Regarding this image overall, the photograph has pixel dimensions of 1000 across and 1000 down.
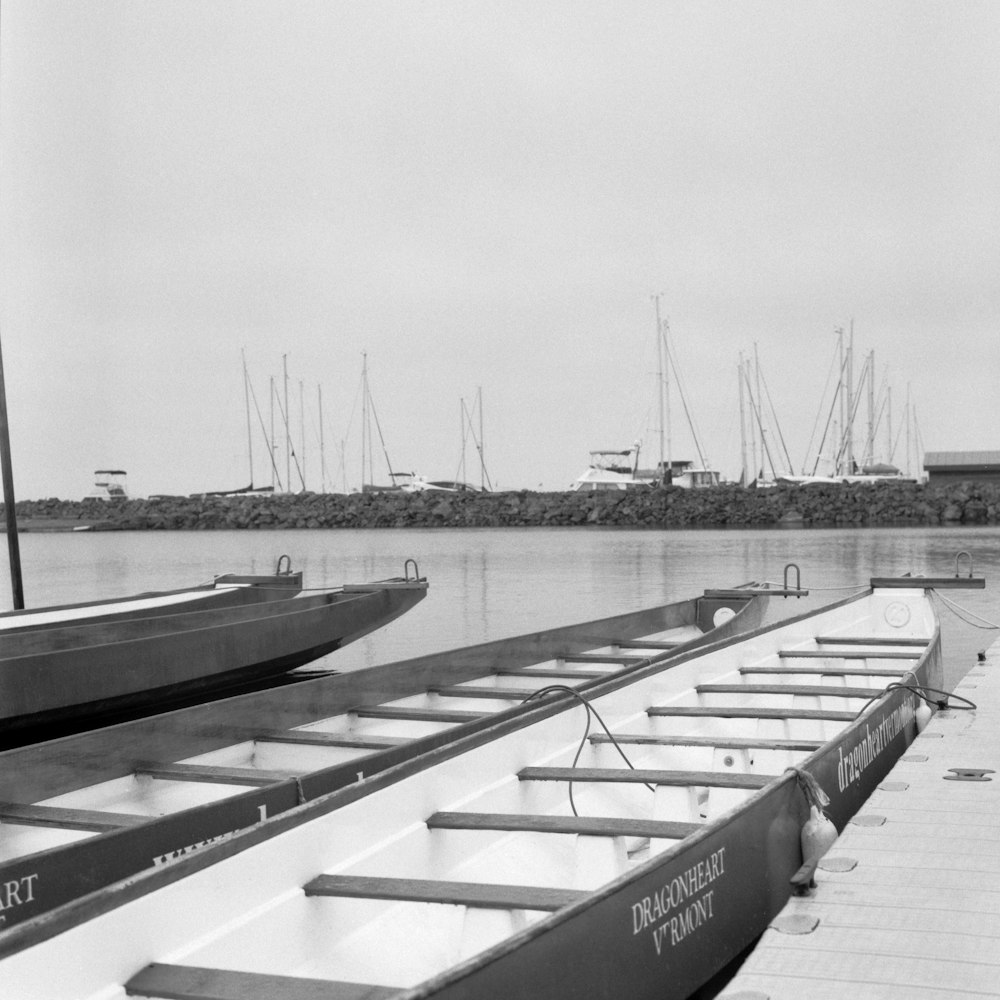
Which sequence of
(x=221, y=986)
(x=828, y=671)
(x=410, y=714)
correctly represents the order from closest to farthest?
(x=221, y=986), (x=410, y=714), (x=828, y=671)

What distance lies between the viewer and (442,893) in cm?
373

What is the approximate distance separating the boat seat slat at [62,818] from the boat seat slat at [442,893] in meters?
1.34

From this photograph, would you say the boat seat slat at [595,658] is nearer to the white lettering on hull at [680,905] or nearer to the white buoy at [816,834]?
the white buoy at [816,834]

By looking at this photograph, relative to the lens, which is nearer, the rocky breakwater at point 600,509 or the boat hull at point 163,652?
the boat hull at point 163,652

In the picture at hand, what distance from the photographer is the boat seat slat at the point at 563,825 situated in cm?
437

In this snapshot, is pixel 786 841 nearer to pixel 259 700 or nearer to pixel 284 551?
pixel 259 700

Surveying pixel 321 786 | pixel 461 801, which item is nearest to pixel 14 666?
pixel 321 786

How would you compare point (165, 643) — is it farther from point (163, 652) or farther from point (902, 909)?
point (902, 909)

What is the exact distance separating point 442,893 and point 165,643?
6.81m

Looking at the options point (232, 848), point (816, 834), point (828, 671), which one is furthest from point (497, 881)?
point (828, 671)

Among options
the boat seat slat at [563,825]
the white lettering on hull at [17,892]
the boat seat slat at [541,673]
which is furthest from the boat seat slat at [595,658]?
the white lettering on hull at [17,892]

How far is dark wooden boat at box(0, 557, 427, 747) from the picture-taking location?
890cm

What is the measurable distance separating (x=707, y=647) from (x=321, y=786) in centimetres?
363

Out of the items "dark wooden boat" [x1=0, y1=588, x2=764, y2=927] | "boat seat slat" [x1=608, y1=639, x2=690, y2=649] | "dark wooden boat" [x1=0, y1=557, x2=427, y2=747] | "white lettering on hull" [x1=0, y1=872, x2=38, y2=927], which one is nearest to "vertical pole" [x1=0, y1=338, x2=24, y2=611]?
"dark wooden boat" [x1=0, y1=557, x2=427, y2=747]
